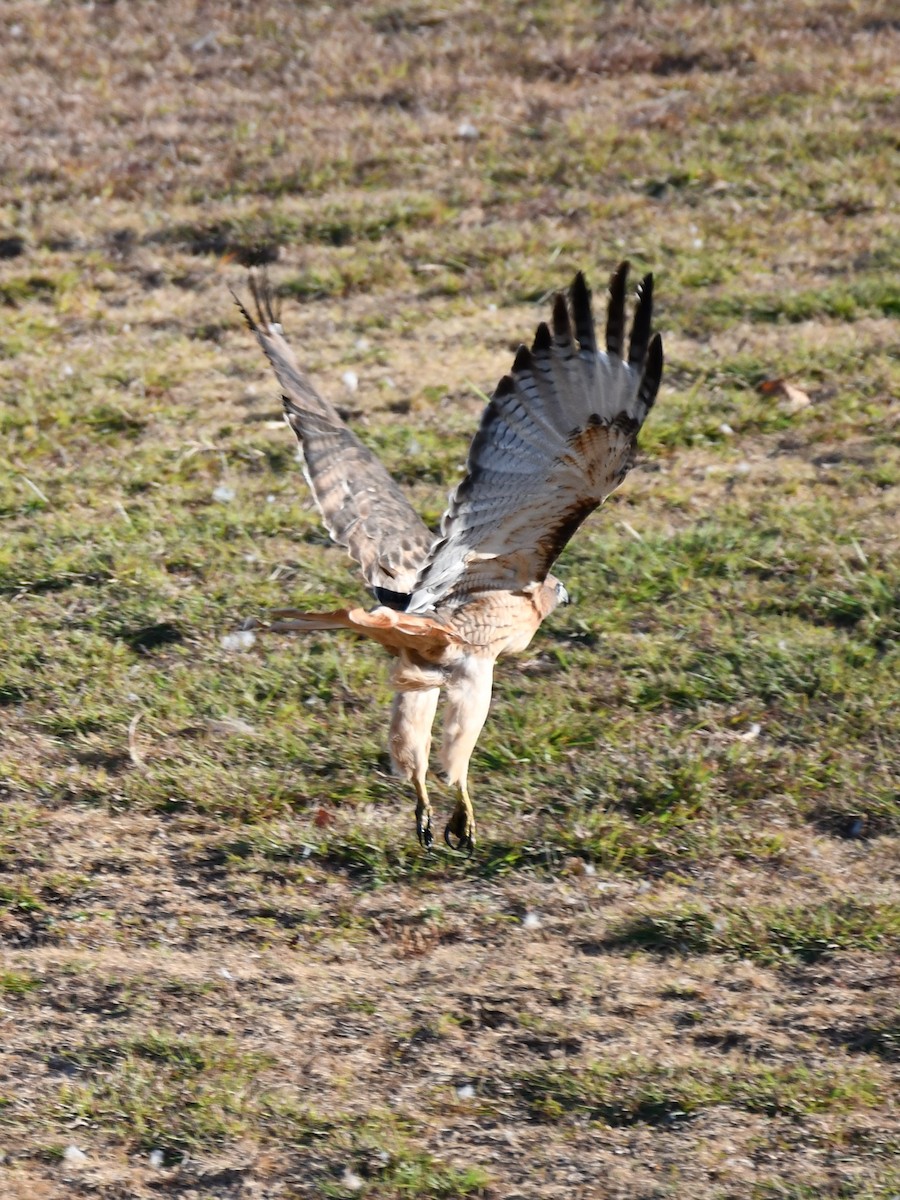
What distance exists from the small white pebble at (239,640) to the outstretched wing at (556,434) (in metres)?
1.72

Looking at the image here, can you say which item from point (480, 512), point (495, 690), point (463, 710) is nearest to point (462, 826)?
point (463, 710)

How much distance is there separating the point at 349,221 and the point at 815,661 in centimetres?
510

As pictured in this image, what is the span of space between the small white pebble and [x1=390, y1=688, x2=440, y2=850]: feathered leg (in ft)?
4.12

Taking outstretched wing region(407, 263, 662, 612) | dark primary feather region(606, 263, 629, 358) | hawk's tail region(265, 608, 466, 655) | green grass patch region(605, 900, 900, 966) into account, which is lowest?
green grass patch region(605, 900, 900, 966)

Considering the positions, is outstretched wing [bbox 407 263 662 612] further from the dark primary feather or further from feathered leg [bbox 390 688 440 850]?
feathered leg [bbox 390 688 440 850]

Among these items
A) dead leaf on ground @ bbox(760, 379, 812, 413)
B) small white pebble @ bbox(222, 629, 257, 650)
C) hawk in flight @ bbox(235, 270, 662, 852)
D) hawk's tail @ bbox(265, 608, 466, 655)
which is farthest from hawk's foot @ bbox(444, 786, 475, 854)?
dead leaf on ground @ bbox(760, 379, 812, 413)

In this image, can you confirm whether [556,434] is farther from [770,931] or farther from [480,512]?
[770,931]

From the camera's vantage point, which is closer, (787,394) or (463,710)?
(463,710)

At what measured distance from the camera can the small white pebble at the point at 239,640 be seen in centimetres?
630

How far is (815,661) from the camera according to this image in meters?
6.02

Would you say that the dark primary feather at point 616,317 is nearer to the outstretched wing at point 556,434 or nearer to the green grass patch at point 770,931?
the outstretched wing at point 556,434

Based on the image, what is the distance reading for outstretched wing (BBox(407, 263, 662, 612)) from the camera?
4332mm

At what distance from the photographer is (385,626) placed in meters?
4.46

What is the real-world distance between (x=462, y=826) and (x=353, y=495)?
3.82ft
